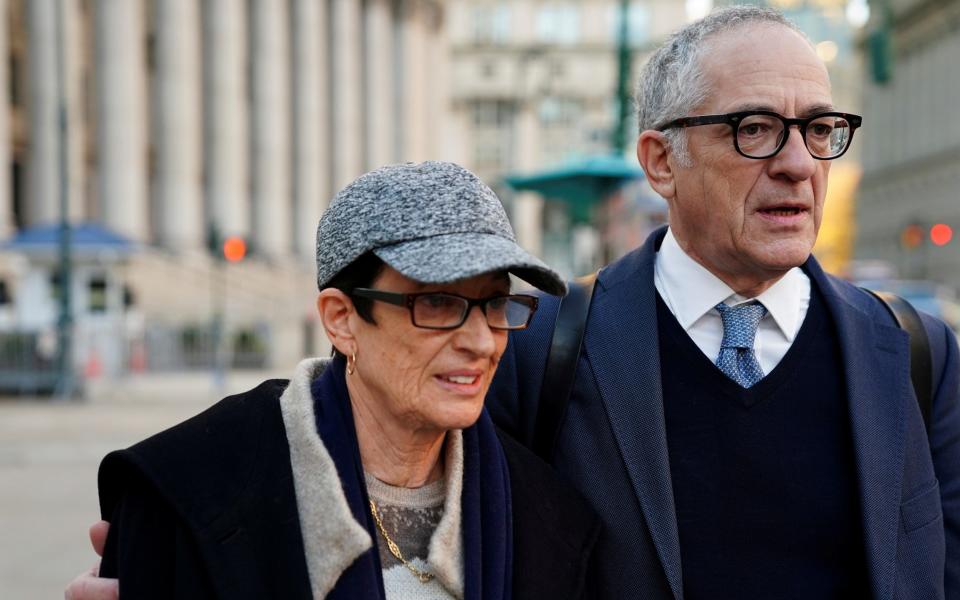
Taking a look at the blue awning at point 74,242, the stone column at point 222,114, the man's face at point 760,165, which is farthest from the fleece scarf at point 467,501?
the stone column at point 222,114

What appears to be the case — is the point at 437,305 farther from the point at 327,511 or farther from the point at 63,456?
the point at 63,456

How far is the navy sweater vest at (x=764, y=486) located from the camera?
270 cm

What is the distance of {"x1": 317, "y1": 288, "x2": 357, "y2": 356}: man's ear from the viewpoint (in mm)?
2381

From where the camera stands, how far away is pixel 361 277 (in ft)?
7.64

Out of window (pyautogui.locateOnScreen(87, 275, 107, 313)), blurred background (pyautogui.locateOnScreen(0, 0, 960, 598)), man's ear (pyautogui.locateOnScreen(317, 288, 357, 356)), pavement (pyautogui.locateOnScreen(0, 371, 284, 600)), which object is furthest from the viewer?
window (pyautogui.locateOnScreen(87, 275, 107, 313))

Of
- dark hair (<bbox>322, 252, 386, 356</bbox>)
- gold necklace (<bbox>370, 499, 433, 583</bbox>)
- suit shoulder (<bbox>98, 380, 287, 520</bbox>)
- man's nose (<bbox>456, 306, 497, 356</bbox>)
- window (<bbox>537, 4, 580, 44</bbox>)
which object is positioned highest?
window (<bbox>537, 4, 580, 44</bbox>)

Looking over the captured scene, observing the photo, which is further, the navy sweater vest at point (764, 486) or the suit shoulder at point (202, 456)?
the navy sweater vest at point (764, 486)

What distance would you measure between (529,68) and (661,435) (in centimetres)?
8118

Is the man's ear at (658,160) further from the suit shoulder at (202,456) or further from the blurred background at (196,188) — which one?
the suit shoulder at (202,456)

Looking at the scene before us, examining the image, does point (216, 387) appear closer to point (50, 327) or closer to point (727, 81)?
point (50, 327)

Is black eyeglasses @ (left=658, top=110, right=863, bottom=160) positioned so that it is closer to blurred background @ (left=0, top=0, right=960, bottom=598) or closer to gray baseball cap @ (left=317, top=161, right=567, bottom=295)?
blurred background @ (left=0, top=0, right=960, bottom=598)

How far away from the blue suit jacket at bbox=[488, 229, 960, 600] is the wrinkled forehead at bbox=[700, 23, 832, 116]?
498mm

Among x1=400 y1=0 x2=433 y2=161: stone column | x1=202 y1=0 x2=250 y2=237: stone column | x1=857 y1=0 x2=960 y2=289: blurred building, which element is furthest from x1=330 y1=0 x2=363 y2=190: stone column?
x1=857 y1=0 x2=960 y2=289: blurred building

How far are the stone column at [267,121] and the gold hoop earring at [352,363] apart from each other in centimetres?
3933
